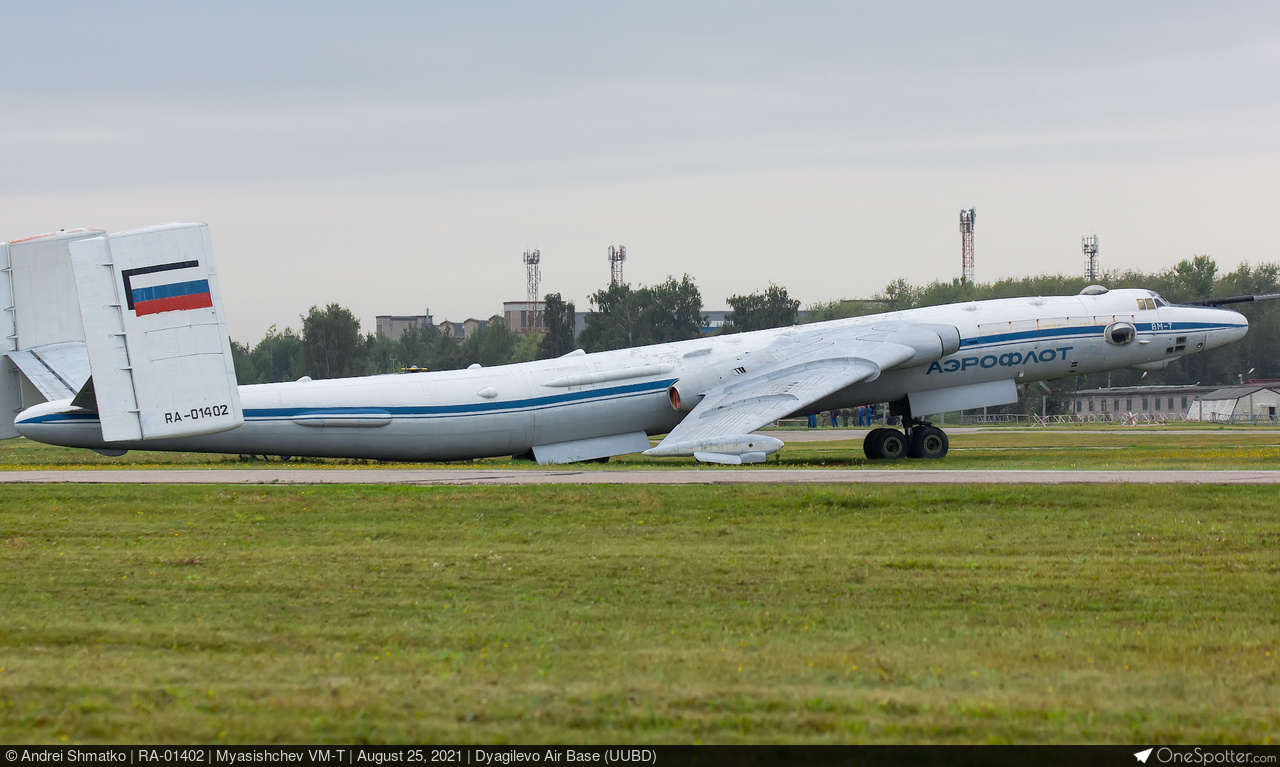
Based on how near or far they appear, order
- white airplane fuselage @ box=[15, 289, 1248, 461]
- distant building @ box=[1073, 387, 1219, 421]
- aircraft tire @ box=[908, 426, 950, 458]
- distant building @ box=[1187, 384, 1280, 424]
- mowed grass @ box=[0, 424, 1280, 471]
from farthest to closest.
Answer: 1. distant building @ box=[1073, 387, 1219, 421]
2. distant building @ box=[1187, 384, 1280, 424]
3. aircraft tire @ box=[908, 426, 950, 458]
4. white airplane fuselage @ box=[15, 289, 1248, 461]
5. mowed grass @ box=[0, 424, 1280, 471]

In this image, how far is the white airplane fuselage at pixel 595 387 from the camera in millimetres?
29094

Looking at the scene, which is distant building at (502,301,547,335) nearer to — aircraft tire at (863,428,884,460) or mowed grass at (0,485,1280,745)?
aircraft tire at (863,428,884,460)

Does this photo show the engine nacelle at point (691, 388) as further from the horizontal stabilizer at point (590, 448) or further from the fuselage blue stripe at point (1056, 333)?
the fuselage blue stripe at point (1056, 333)

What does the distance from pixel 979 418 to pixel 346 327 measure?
183 ft

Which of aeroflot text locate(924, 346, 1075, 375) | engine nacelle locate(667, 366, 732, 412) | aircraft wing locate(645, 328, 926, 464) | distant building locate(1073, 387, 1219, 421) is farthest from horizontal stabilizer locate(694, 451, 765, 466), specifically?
distant building locate(1073, 387, 1219, 421)

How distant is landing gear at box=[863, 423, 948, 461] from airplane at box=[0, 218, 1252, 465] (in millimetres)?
39

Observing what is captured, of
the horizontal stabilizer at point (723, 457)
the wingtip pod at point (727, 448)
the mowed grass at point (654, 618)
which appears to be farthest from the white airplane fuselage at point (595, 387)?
the mowed grass at point (654, 618)

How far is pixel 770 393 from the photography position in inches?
1188

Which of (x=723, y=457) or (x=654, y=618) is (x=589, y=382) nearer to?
(x=723, y=457)

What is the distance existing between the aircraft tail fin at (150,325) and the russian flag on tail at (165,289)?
0.02 metres

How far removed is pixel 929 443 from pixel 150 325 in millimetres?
20146

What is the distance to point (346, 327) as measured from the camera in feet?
352

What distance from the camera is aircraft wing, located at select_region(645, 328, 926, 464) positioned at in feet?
90.7

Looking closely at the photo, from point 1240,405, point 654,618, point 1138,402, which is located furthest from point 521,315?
point 654,618
